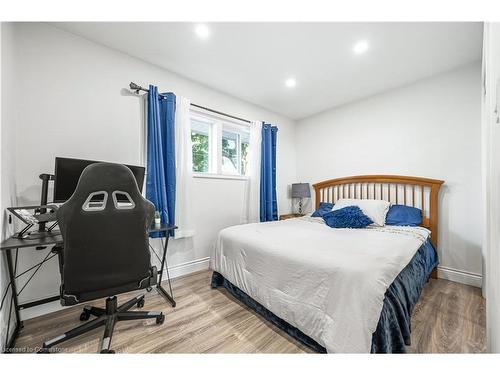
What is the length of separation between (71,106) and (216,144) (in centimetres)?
162

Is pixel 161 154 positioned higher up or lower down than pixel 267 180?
higher up

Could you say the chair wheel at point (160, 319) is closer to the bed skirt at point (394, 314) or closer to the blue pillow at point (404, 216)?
the bed skirt at point (394, 314)

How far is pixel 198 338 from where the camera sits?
1.47 meters

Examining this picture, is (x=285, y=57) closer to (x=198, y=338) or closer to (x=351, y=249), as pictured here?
(x=351, y=249)

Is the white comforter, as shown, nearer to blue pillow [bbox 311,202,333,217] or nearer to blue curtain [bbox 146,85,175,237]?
blue curtain [bbox 146,85,175,237]

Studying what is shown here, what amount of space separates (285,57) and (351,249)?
2.04m

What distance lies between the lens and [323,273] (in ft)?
4.16

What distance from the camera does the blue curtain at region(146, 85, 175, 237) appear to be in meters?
2.29

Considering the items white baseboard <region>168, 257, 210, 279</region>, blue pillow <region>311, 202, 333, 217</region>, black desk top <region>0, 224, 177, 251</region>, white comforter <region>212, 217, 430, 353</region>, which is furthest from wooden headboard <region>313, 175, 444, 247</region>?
black desk top <region>0, 224, 177, 251</region>

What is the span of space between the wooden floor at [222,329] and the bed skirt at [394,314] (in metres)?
0.07

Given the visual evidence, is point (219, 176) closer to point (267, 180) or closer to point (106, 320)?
point (267, 180)

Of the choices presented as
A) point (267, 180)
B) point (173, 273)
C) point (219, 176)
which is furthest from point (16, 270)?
point (267, 180)

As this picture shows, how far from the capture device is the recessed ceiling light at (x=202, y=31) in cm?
184

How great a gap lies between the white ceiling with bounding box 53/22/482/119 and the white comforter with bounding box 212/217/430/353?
6.10ft
